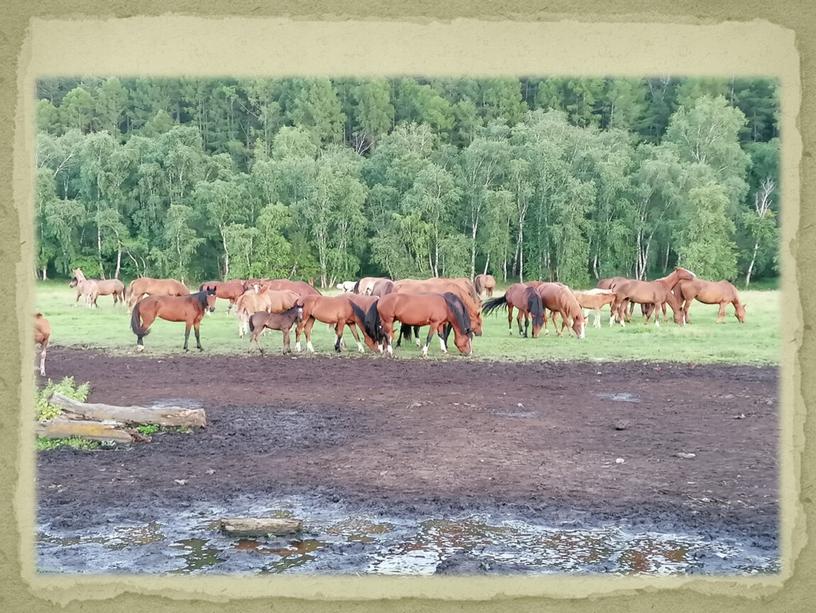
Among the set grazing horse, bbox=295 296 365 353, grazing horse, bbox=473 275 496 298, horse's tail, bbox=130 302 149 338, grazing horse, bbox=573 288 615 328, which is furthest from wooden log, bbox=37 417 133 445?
grazing horse, bbox=573 288 615 328

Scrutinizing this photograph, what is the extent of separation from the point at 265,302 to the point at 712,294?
2100 millimetres

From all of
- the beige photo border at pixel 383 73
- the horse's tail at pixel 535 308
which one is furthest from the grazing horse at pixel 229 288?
the horse's tail at pixel 535 308

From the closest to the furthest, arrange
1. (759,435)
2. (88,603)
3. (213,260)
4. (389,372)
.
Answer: (88,603) < (759,435) < (213,260) < (389,372)

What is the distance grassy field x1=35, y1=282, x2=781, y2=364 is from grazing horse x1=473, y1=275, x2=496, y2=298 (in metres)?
0.15

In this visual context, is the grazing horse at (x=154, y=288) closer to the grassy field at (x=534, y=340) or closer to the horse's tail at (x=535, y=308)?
the grassy field at (x=534, y=340)

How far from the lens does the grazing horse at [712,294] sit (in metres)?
3.35

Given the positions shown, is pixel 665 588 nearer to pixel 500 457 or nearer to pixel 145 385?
pixel 500 457

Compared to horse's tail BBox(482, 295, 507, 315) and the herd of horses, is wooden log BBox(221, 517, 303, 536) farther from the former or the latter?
horse's tail BBox(482, 295, 507, 315)

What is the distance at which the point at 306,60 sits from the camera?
3.12 m

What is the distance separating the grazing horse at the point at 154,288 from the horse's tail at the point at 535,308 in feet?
5.35

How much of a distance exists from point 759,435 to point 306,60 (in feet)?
8.22

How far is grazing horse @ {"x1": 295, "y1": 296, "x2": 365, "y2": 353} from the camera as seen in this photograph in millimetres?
3877

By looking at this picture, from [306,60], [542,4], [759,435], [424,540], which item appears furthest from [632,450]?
[306,60]

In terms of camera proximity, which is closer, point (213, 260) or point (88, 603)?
point (88, 603)
